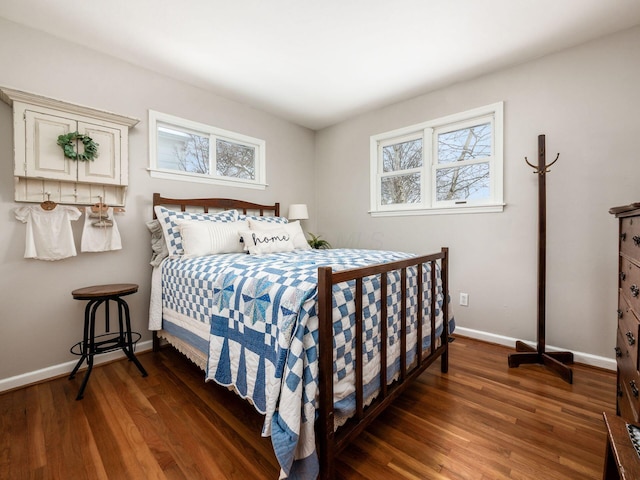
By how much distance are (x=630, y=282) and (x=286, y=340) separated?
1.55 metres

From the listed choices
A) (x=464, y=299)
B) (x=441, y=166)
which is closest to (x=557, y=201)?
(x=441, y=166)

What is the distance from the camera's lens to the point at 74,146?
6.84 ft

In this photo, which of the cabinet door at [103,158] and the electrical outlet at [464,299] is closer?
the cabinet door at [103,158]

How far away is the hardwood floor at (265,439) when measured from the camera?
1.23 metres

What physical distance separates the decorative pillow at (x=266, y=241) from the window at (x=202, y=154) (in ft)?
3.16

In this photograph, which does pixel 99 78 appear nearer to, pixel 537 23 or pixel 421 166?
pixel 421 166

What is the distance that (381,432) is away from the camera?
57.6 inches

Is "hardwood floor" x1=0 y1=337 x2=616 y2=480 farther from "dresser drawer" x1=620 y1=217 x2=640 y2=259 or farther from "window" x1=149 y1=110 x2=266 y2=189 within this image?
"window" x1=149 y1=110 x2=266 y2=189

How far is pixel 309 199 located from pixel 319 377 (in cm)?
314

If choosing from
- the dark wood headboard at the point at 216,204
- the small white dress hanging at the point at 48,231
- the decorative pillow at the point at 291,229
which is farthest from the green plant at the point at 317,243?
the small white dress hanging at the point at 48,231

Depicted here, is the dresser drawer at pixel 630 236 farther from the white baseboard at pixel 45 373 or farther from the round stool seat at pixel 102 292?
the white baseboard at pixel 45 373

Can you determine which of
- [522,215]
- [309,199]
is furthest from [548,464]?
[309,199]

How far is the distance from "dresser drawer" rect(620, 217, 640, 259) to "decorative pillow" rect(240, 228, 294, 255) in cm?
214

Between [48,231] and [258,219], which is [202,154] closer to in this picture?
[258,219]
